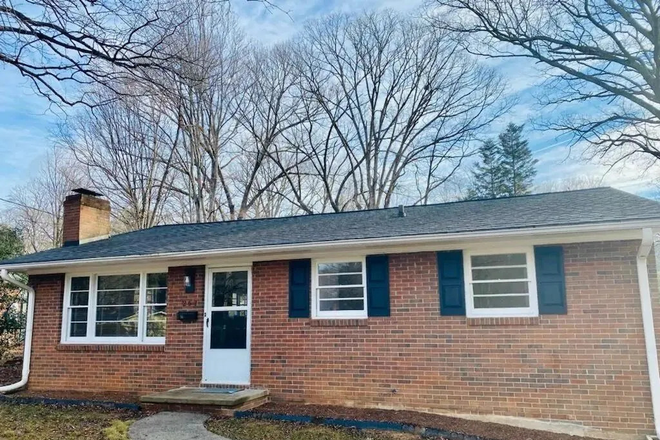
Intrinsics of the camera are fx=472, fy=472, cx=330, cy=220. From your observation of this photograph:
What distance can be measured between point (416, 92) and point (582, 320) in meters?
18.2

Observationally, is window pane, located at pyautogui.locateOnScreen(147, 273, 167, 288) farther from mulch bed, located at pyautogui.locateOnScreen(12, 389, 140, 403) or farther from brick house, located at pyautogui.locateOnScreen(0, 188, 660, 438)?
mulch bed, located at pyautogui.locateOnScreen(12, 389, 140, 403)

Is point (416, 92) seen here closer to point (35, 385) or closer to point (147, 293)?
point (147, 293)

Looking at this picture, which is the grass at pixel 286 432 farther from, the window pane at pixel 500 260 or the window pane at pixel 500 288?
the window pane at pixel 500 260

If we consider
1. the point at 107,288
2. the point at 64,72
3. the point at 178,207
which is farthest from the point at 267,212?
the point at 64,72

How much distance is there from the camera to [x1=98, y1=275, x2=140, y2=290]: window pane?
8.96 metres

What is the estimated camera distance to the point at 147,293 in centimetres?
882

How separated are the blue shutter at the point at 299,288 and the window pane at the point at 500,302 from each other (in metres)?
2.62

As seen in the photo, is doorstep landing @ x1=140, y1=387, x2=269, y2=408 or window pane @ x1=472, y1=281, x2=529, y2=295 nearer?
window pane @ x1=472, y1=281, x2=529, y2=295

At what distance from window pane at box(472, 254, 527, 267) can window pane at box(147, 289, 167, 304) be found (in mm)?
5517

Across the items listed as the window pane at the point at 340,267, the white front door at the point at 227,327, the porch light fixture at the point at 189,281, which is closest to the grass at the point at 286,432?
the white front door at the point at 227,327

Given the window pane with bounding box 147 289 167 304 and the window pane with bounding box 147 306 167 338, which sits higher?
the window pane with bounding box 147 289 167 304

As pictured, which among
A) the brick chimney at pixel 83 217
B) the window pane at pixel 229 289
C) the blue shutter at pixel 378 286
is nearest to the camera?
the blue shutter at pixel 378 286

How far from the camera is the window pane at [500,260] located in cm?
676

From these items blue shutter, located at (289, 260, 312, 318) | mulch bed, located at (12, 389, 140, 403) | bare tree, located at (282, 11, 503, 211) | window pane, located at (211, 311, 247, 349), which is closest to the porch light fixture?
window pane, located at (211, 311, 247, 349)
